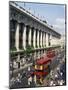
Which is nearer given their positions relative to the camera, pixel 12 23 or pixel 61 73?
pixel 12 23

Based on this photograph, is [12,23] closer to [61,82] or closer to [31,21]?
[31,21]

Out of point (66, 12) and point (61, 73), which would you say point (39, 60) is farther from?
point (66, 12)

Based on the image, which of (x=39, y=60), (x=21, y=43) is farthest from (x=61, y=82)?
(x=21, y=43)

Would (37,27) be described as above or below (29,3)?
below

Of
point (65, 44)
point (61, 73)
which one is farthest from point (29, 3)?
point (61, 73)

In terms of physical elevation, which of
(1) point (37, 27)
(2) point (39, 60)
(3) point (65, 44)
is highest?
(1) point (37, 27)

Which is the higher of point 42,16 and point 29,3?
point 29,3

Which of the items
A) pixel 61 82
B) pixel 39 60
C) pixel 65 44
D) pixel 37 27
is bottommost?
pixel 61 82

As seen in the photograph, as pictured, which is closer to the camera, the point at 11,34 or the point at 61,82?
the point at 11,34
